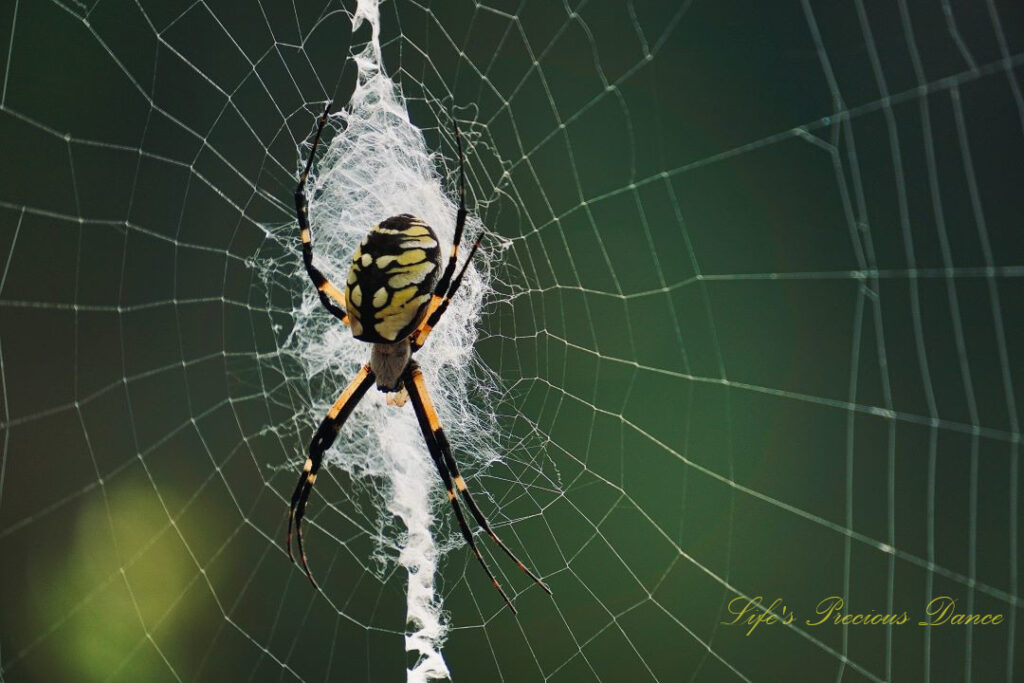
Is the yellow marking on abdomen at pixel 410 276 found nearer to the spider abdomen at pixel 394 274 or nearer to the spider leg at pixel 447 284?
the spider abdomen at pixel 394 274

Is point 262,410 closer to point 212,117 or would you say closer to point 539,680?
point 212,117

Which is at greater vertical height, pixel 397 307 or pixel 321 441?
pixel 397 307

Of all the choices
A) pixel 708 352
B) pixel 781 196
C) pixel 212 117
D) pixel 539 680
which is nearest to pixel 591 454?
pixel 708 352

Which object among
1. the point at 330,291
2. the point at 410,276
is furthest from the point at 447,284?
the point at 330,291

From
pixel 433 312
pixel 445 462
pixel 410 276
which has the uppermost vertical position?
pixel 410 276

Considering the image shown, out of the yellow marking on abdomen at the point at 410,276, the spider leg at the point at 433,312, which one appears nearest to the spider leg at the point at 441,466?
the spider leg at the point at 433,312

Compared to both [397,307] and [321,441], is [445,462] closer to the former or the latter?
[321,441]

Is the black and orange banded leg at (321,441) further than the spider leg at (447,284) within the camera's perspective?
Yes

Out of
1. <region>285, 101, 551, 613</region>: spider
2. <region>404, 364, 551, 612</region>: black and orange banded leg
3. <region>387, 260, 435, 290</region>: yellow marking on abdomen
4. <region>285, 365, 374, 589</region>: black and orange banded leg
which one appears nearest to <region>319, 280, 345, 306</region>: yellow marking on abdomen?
<region>285, 101, 551, 613</region>: spider
